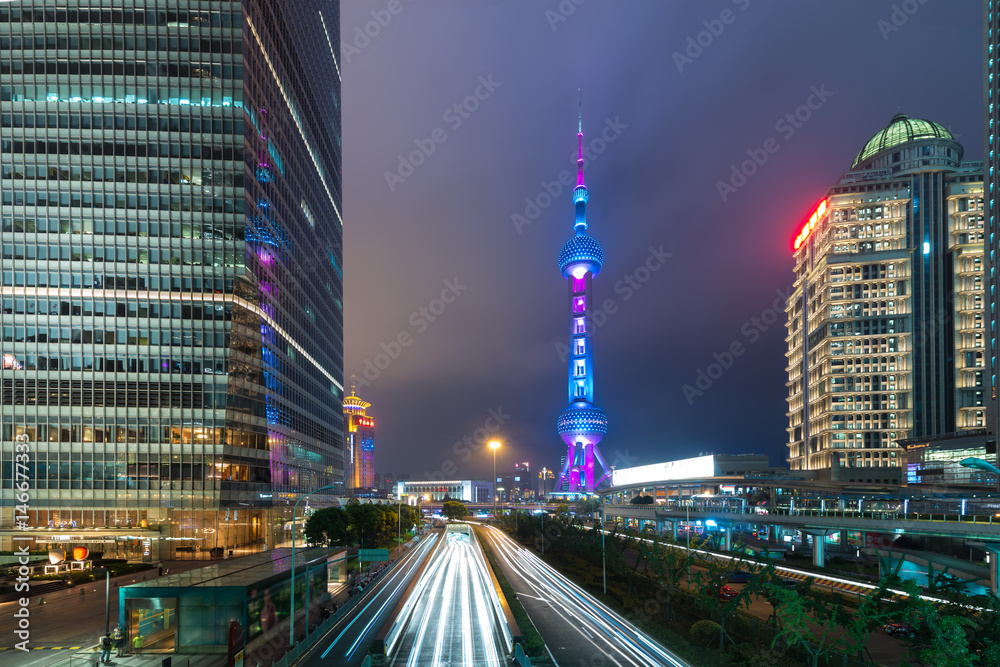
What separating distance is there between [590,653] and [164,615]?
24677 mm

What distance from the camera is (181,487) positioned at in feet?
280

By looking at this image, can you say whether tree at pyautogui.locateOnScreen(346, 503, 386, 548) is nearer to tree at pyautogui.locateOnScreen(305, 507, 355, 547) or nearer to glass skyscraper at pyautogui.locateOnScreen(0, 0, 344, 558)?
tree at pyautogui.locateOnScreen(305, 507, 355, 547)

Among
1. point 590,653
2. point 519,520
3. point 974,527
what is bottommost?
point 519,520

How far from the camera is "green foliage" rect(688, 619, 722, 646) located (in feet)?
140

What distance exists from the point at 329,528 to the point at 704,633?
185 ft

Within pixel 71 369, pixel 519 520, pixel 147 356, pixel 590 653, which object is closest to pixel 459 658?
pixel 590 653

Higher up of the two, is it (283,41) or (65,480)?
(283,41)

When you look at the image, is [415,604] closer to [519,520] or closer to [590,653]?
[590,653]

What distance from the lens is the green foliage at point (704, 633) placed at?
42531mm

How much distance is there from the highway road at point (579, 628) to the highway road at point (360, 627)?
10.7 m

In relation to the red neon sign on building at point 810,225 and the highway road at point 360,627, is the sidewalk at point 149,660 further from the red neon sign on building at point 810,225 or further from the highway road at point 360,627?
the red neon sign on building at point 810,225

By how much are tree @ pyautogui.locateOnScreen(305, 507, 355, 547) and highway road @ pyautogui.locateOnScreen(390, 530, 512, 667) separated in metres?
16.6

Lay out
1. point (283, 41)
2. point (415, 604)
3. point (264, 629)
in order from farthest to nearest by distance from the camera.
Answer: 1. point (283, 41)
2. point (415, 604)
3. point (264, 629)

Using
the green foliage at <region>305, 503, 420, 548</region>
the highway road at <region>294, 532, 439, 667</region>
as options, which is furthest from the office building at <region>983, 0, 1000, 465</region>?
→ the highway road at <region>294, 532, 439, 667</region>
